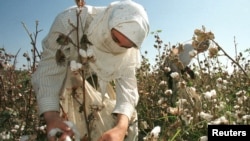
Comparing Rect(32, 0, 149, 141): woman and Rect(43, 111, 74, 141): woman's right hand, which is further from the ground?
Answer: Rect(32, 0, 149, 141): woman

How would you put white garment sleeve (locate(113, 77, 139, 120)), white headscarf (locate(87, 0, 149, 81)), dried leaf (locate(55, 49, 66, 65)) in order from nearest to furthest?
dried leaf (locate(55, 49, 66, 65))
white headscarf (locate(87, 0, 149, 81))
white garment sleeve (locate(113, 77, 139, 120))

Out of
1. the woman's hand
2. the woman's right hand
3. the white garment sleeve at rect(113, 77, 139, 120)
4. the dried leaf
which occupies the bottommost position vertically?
the woman's hand

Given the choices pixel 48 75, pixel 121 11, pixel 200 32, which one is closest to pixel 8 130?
pixel 48 75

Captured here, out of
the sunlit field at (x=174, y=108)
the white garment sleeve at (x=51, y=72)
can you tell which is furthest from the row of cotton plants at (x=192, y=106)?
the white garment sleeve at (x=51, y=72)

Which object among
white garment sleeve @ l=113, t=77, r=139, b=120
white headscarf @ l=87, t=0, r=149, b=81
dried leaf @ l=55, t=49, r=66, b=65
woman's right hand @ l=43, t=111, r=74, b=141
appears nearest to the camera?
woman's right hand @ l=43, t=111, r=74, b=141

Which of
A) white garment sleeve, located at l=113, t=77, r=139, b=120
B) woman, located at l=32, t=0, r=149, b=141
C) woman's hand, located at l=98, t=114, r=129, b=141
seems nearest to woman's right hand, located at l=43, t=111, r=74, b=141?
woman, located at l=32, t=0, r=149, b=141

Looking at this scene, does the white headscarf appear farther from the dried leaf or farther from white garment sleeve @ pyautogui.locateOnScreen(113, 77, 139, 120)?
the dried leaf

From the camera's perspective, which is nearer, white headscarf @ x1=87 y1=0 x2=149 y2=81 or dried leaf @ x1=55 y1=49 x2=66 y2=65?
dried leaf @ x1=55 y1=49 x2=66 y2=65

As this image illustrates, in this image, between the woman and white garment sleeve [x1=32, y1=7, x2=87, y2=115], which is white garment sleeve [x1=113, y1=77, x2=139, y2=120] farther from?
white garment sleeve [x1=32, y1=7, x2=87, y2=115]

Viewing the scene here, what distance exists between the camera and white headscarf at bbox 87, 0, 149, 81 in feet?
5.95

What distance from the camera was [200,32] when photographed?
161cm

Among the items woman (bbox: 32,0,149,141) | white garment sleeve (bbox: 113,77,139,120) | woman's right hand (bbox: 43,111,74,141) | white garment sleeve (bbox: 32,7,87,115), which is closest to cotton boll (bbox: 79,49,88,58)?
woman (bbox: 32,0,149,141)

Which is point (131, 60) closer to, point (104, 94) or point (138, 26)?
point (104, 94)

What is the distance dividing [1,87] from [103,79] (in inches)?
49.0
